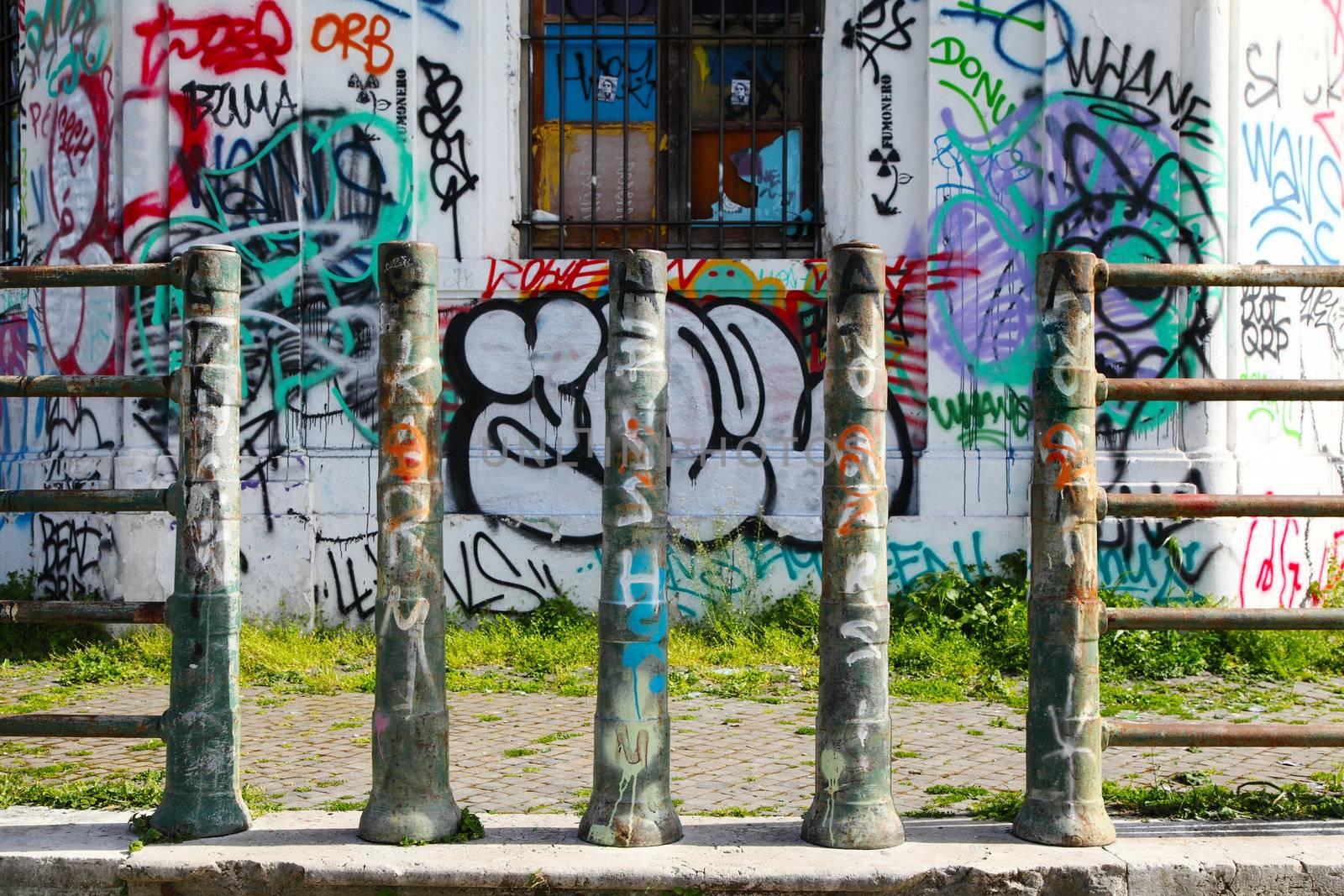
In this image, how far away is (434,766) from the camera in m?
3.62

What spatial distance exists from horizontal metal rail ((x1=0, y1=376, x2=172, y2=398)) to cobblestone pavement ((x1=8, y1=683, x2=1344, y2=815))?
148 centimetres

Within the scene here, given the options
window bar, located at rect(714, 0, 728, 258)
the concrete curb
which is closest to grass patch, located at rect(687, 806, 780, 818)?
the concrete curb

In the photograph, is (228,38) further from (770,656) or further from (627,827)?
(627,827)

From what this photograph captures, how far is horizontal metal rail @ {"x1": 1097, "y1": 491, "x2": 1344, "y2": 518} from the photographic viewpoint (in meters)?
3.59

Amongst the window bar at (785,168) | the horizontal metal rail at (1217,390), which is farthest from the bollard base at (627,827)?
the window bar at (785,168)

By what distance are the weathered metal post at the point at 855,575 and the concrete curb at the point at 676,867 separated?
18 cm

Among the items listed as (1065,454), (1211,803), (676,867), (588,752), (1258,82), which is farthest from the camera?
(1258,82)

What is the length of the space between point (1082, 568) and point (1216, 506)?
432 mm

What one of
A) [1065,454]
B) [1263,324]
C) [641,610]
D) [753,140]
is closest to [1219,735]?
[1065,454]

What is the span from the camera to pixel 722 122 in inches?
306

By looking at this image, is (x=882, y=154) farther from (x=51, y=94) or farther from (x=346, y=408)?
(x=51, y=94)

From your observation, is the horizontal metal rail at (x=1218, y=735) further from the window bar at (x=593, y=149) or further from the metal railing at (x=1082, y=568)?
the window bar at (x=593, y=149)

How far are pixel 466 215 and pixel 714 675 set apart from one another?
127 inches

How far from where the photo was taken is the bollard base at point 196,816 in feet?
11.9
